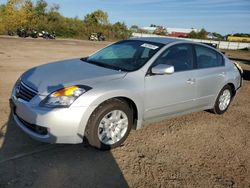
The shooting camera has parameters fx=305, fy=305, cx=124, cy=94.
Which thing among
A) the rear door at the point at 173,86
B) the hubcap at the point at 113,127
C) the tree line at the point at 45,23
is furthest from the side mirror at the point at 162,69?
the tree line at the point at 45,23

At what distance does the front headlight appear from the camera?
379cm

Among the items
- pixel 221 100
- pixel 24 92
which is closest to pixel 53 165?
pixel 24 92

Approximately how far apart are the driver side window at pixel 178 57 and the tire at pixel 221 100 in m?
1.28

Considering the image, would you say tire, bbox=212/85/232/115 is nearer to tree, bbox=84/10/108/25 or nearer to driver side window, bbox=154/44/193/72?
driver side window, bbox=154/44/193/72

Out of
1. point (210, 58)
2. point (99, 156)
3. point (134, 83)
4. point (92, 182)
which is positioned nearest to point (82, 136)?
point (99, 156)

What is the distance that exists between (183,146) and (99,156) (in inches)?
54.1

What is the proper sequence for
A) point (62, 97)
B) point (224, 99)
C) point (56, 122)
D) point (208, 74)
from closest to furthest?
1. point (56, 122)
2. point (62, 97)
3. point (208, 74)
4. point (224, 99)

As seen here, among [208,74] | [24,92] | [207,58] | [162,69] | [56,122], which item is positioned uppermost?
[207,58]

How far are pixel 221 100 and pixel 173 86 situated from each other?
189 centimetres

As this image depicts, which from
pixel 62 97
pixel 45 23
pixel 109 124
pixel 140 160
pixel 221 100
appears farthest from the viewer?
pixel 45 23

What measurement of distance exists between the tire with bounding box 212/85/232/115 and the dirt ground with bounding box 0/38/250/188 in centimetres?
83

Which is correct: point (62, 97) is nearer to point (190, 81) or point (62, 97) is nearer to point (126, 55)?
point (126, 55)

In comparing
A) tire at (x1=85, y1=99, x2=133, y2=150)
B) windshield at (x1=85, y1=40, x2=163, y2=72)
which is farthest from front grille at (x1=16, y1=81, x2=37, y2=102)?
windshield at (x1=85, y1=40, x2=163, y2=72)

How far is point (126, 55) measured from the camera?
16.9 ft
